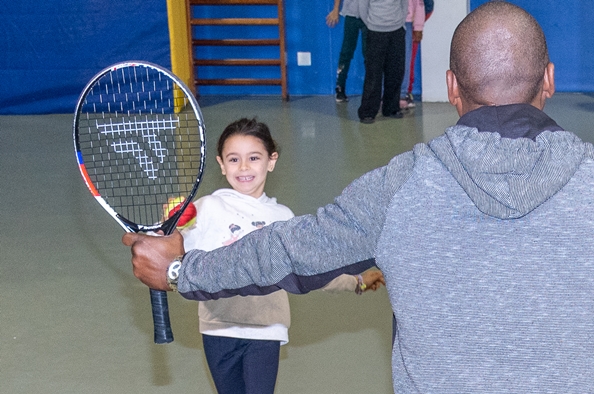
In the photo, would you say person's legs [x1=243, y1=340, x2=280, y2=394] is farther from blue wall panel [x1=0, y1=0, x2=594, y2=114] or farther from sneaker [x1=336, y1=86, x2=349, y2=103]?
sneaker [x1=336, y1=86, x2=349, y2=103]

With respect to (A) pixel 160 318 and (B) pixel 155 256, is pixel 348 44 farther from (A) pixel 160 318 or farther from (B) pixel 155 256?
(B) pixel 155 256

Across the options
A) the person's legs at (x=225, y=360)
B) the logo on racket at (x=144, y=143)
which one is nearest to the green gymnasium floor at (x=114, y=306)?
the logo on racket at (x=144, y=143)

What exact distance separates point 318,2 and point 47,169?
12.0 feet

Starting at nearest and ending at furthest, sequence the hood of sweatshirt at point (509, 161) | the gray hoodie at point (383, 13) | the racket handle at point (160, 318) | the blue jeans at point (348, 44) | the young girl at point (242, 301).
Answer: the hood of sweatshirt at point (509, 161) → the racket handle at point (160, 318) → the young girl at point (242, 301) → the gray hoodie at point (383, 13) → the blue jeans at point (348, 44)

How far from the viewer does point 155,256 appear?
1796mm

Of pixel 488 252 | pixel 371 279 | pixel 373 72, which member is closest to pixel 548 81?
pixel 488 252

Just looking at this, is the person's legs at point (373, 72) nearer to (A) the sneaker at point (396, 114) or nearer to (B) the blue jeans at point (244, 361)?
(A) the sneaker at point (396, 114)

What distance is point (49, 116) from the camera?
8711mm

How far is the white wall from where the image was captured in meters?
8.34

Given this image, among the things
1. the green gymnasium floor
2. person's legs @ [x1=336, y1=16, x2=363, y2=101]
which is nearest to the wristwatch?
the green gymnasium floor

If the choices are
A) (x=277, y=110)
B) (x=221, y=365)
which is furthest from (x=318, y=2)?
(x=221, y=365)

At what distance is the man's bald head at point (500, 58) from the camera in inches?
62.4

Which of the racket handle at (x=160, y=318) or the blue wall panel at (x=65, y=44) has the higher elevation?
the blue wall panel at (x=65, y=44)

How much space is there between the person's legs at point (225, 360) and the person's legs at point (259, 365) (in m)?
0.03
